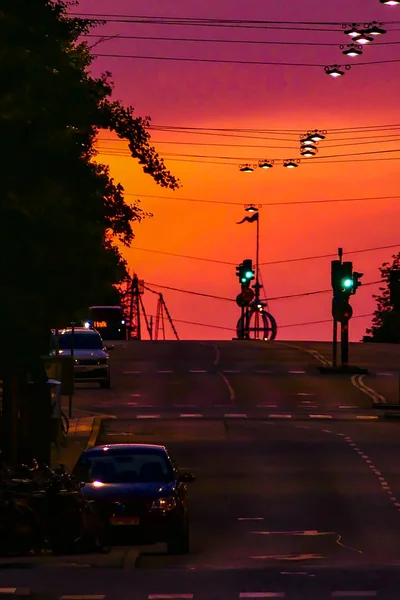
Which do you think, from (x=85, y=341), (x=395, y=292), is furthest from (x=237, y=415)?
(x=85, y=341)

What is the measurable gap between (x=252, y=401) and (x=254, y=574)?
40002mm

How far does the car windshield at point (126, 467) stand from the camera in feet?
86.2

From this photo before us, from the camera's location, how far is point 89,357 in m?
63.7

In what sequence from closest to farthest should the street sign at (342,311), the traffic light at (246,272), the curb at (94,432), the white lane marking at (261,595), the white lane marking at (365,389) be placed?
the white lane marking at (261,595) → the curb at (94,432) → the white lane marking at (365,389) → the street sign at (342,311) → the traffic light at (246,272)

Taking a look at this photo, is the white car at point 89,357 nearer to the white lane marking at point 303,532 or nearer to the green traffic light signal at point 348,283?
the green traffic light signal at point 348,283

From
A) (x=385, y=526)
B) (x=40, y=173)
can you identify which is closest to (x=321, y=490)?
(x=385, y=526)

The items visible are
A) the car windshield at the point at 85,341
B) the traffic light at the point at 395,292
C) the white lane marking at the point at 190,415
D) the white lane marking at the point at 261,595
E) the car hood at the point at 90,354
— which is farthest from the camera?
the car windshield at the point at 85,341

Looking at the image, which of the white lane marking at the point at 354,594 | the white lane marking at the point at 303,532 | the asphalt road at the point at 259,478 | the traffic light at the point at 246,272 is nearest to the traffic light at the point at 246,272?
the traffic light at the point at 246,272

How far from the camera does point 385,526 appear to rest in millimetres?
29719

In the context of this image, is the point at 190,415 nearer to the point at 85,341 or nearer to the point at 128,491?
the point at 85,341

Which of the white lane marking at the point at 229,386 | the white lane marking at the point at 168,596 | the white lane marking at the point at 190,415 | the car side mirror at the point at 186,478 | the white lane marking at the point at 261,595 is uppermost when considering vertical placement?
the white lane marking at the point at 229,386

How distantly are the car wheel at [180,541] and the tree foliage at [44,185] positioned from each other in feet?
17.4

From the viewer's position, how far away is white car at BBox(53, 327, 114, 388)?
63.7 m

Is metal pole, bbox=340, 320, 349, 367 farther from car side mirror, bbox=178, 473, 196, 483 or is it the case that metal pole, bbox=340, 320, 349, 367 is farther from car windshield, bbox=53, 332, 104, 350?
car side mirror, bbox=178, 473, 196, 483
